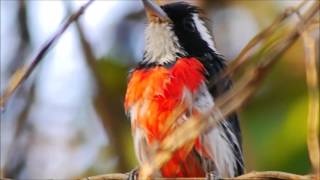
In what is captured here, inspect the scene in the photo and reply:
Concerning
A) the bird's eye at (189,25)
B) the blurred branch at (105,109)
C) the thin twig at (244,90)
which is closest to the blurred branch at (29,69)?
the thin twig at (244,90)

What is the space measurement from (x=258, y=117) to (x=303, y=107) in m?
0.26

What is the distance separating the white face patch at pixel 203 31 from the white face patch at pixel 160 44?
122 millimetres

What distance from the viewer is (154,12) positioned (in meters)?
3.19

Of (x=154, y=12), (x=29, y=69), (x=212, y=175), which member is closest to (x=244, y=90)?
(x=29, y=69)

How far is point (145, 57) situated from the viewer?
11.0 ft

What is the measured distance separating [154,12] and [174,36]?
0.21 meters

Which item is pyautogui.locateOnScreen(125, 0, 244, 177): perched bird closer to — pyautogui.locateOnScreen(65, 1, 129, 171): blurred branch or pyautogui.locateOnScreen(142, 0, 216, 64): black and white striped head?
pyautogui.locateOnScreen(142, 0, 216, 64): black and white striped head

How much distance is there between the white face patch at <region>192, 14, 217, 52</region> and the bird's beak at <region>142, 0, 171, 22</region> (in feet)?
0.48

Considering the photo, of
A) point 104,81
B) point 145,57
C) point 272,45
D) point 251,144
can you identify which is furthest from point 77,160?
point 272,45

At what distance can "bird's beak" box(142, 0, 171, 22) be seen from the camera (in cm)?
307

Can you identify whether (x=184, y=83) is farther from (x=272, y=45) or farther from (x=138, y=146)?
(x=272, y=45)

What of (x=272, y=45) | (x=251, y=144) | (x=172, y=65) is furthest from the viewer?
(x=251, y=144)

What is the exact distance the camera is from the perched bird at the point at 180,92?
117 inches

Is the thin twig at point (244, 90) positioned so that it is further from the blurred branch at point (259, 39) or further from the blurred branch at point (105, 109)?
the blurred branch at point (105, 109)
